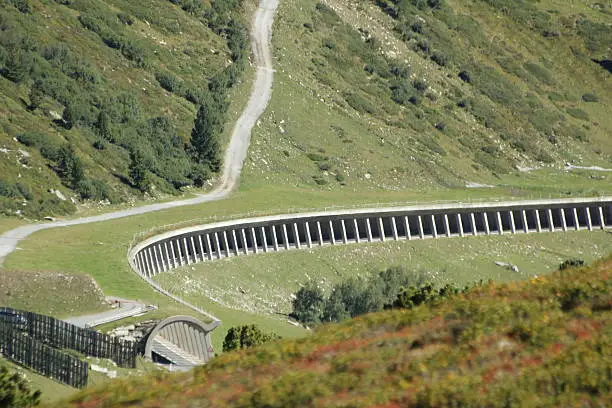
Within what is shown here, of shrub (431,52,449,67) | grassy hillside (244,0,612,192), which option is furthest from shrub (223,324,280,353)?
shrub (431,52,449,67)

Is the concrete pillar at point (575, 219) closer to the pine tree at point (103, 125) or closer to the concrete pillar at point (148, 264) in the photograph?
the pine tree at point (103, 125)

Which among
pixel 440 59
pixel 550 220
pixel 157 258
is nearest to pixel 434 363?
pixel 157 258

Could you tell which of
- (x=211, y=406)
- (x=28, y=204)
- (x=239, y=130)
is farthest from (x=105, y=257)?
(x=239, y=130)

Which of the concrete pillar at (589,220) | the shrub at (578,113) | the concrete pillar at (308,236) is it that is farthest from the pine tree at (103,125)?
the shrub at (578,113)

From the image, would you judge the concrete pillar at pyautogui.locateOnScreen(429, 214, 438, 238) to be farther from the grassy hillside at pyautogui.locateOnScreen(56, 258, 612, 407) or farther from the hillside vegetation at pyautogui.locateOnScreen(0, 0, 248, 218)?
the grassy hillside at pyautogui.locateOnScreen(56, 258, 612, 407)

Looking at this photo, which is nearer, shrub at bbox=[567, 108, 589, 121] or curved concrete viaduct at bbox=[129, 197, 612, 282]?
curved concrete viaduct at bbox=[129, 197, 612, 282]

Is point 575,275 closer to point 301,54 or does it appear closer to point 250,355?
point 250,355
